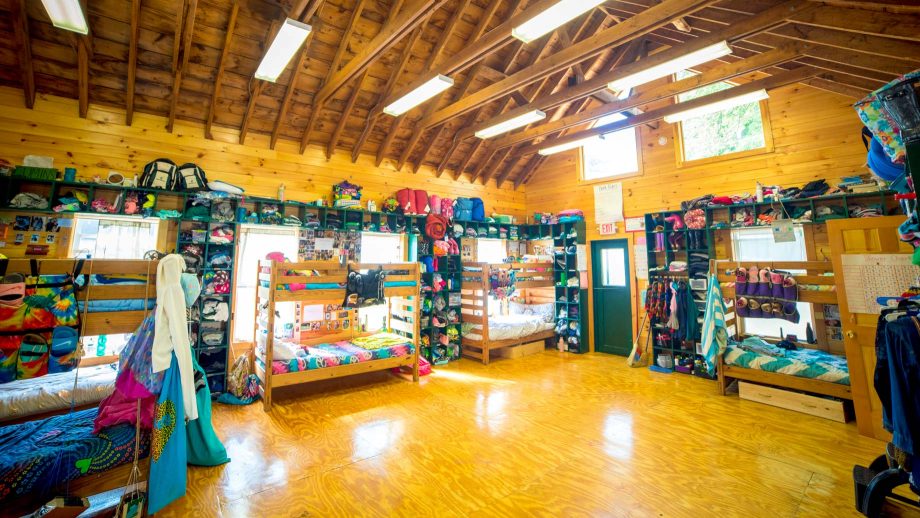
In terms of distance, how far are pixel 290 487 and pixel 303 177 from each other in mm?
4762

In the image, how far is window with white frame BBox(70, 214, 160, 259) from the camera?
457cm

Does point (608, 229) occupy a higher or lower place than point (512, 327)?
higher

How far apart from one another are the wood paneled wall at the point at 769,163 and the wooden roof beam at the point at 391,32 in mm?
5076

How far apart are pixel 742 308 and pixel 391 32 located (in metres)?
5.85

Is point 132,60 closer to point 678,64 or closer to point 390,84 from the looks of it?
point 390,84

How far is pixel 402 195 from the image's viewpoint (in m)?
6.90

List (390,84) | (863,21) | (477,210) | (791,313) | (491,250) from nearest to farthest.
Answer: (863,21) < (791,313) < (390,84) < (477,210) < (491,250)

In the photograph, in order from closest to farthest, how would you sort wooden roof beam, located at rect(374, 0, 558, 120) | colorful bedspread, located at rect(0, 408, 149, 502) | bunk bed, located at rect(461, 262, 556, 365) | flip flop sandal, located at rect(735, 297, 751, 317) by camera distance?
colorful bedspread, located at rect(0, 408, 149, 502) → wooden roof beam, located at rect(374, 0, 558, 120) → flip flop sandal, located at rect(735, 297, 751, 317) → bunk bed, located at rect(461, 262, 556, 365)

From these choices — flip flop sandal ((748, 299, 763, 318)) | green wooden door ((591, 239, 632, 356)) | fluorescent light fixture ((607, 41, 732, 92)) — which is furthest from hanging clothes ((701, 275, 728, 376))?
fluorescent light fixture ((607, 41, 732, 92))

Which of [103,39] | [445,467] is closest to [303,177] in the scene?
[103,39]

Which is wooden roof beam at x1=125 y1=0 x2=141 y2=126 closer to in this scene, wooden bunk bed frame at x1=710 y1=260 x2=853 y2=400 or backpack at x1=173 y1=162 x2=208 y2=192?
backpack at x1=173 y1=162 x2=208 y2=192

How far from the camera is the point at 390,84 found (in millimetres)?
5531

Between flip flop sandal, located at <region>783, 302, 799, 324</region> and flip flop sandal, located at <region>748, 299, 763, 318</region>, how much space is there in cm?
26

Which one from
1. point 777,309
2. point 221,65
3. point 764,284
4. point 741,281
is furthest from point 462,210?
point 777,309
